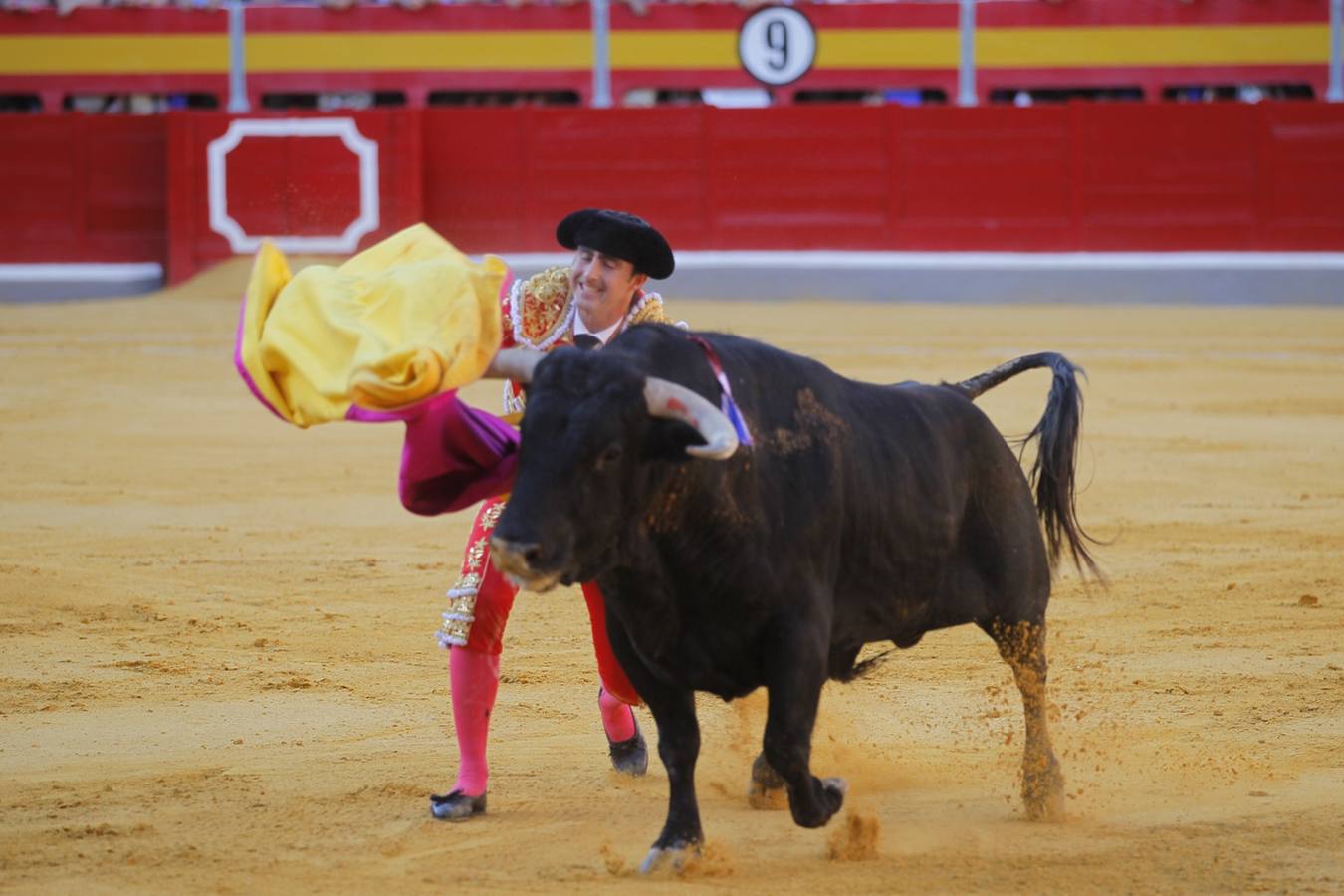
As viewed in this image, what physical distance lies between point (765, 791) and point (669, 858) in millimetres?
481

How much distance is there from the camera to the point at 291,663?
4.38 metres

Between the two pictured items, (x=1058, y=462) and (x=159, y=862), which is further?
(x=1058, y=462)

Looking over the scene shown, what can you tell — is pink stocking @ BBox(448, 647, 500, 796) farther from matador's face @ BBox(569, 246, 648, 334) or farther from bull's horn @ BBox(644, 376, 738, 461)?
bull's horn @ BBox(644, 376, 738, 461)

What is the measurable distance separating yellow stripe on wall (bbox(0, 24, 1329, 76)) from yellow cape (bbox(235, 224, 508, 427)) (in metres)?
12.8

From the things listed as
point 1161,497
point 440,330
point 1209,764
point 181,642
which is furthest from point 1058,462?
point 1161,497

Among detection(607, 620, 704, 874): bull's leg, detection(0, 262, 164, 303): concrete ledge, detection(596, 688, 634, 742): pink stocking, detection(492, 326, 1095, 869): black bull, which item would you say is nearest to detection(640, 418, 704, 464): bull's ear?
detection(492, 326, 1095, 869): black bull

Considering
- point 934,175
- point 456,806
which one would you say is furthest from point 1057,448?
point 934,175

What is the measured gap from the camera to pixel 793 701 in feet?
8.99

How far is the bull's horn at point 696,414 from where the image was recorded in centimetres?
246

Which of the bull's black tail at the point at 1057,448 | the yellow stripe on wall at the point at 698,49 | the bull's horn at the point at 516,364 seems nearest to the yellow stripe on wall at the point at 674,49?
the yellow stripe on wall at the point at 698,49

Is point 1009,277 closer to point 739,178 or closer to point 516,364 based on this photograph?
point 739,178

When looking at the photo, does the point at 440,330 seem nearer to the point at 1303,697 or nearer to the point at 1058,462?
the point at 1058,462

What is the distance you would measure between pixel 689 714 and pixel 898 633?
18.1 inches

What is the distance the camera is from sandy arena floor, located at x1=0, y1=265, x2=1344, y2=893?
295 cm
